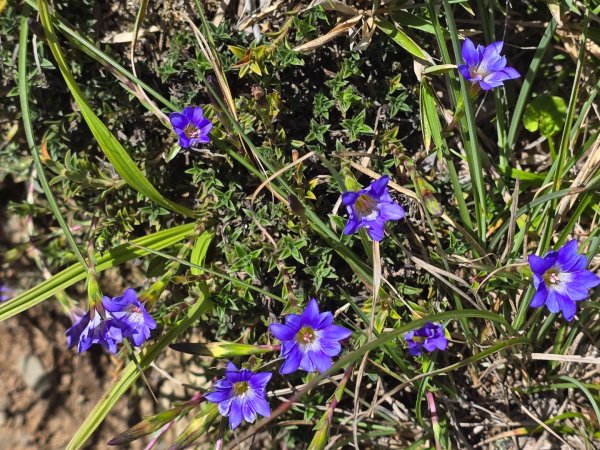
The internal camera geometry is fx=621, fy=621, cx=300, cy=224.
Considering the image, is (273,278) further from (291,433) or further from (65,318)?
(65,318)

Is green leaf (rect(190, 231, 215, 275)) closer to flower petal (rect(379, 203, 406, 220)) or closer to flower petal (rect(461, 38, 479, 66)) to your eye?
flower petal (rect(379, 203, 406, 220))

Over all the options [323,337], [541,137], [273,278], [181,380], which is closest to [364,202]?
[323,337]

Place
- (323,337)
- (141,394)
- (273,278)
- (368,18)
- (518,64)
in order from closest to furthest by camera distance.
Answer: (323,337) → (368,18) → (273,278) → (518,64) → (141,394)

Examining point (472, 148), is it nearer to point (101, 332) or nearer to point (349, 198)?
point (349, 198)

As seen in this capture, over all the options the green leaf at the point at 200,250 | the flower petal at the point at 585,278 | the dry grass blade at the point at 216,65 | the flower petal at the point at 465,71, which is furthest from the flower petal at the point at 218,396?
the flower petal at the point at 465,71

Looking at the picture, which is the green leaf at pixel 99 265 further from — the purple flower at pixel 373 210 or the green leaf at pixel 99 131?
the purple flower at pixel 373 210
